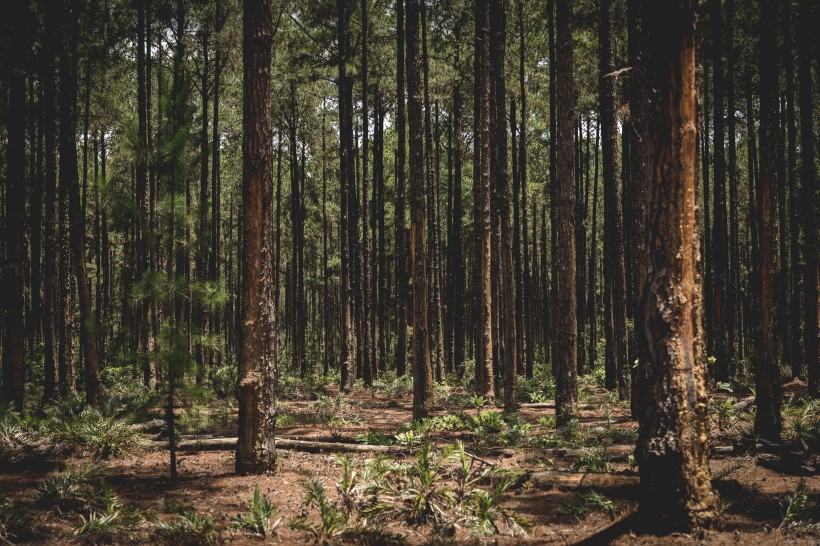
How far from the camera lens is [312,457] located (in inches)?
327

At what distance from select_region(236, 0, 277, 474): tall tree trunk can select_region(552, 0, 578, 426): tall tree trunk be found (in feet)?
19.2

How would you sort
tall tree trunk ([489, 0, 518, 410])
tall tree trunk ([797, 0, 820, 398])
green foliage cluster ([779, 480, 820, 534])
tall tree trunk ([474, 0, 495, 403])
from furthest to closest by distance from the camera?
tall tree trunk ([474, 0, 495, 403]) → tall tree trunk ([489, 0, 518, 410]) → tall tree trunk ([797, 0, 820, 398]) → green foliage cluster ([779, 480, 820, 534])

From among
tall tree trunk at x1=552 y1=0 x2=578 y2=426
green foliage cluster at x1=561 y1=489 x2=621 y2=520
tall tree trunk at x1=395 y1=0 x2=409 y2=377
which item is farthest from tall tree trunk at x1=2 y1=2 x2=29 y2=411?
green foliage cluster at x1=561 y1=489 x2=621 y2=520

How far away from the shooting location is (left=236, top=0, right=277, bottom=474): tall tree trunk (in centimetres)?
700

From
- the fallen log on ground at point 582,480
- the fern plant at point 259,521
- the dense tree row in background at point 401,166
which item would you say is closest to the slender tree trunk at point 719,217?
the dense tree row in background at point 401,166

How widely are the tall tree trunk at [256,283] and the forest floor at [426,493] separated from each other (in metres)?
0.58

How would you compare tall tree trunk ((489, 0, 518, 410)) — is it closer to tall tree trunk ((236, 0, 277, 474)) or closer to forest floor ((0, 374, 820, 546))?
forest floor ((0, 374, 820, 546))

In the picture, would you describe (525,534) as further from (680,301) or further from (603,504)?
(680,301)

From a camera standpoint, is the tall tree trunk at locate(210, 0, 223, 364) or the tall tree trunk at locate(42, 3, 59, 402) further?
the tall tree trunk at locate(210, 0, 223, 364)

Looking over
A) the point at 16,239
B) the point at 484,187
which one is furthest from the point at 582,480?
the point at 16,239

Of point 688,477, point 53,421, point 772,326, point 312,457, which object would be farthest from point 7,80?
point 772,326

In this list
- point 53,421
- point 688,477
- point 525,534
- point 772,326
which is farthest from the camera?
point 53,421

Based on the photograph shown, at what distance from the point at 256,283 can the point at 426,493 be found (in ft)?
12.0

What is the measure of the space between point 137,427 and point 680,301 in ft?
32.5
